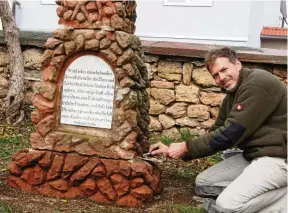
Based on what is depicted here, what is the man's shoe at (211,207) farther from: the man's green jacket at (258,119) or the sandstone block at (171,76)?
the sandstone block at (171,76)

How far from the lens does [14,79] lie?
20.1 feet

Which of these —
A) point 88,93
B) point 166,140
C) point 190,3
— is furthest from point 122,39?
point 190,3

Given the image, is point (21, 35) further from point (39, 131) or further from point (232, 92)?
point (232, 92)

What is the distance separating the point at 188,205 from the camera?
3.52 m

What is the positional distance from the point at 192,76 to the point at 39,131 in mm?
2608

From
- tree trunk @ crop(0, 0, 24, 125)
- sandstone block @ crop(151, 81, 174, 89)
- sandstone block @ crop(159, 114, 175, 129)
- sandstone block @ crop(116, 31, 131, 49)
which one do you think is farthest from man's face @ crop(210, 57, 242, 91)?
tree trunk @ crop(0, 0, 24, 125)

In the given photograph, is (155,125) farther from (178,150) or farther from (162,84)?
(178,150)

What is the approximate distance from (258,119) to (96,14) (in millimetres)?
1542

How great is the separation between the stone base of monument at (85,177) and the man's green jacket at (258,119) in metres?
0.64

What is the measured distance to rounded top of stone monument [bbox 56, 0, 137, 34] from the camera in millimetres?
3570

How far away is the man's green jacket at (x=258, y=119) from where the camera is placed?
3.19 metres

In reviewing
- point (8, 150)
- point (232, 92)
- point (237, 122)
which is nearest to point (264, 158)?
point (237, 122)

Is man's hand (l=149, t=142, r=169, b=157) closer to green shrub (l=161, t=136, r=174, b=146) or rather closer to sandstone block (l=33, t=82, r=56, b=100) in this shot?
sandstone block (l=33, t=82, r=56, b=100)

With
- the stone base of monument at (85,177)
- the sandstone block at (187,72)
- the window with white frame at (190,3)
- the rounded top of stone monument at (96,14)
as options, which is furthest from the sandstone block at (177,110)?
the window with white frame at (190,3)
